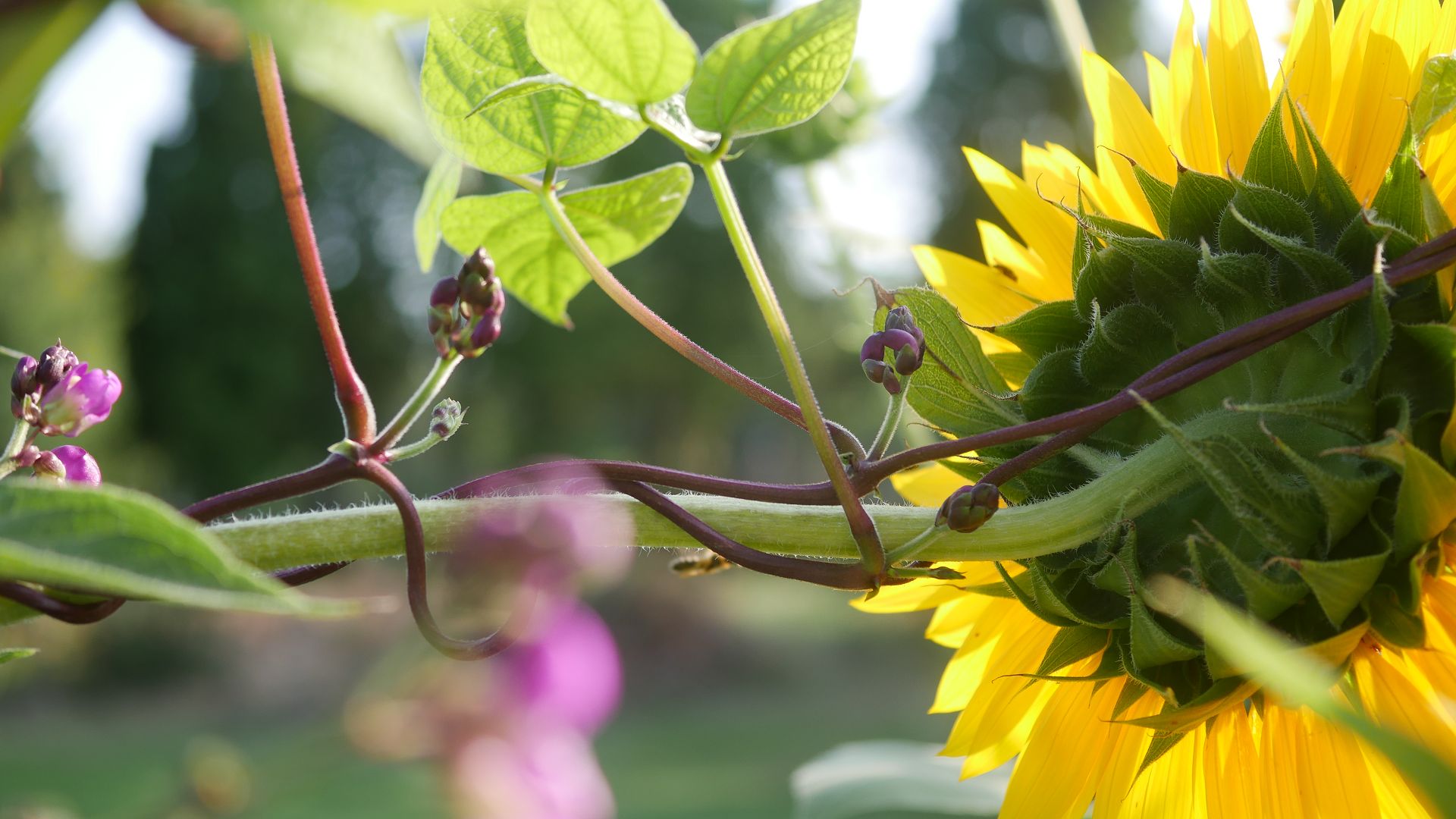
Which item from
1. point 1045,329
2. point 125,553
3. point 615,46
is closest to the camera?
point 125,553

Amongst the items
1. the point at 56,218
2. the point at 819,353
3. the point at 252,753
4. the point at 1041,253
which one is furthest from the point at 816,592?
the point at 1041,253

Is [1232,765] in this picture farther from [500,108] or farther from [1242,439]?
[500,108]

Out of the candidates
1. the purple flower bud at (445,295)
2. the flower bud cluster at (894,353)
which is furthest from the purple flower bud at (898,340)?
the purple flower bud at (445,295)

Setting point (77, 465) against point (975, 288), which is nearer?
point (77, 465)

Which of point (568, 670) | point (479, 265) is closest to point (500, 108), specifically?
point (479, 265)

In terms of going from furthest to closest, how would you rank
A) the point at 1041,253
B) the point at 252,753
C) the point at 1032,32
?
the point at 1032,32
the point at 252,753
the point at 1041,253

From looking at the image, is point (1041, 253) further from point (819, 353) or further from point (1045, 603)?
point (819, 353)

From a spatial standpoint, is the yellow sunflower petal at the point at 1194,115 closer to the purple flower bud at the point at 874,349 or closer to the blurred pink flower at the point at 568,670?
the purple flower bud at the point at 874,349

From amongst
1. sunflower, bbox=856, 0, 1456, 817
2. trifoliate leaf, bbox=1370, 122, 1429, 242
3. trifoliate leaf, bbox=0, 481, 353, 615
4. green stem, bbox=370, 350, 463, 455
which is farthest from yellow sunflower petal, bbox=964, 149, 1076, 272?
trifoliate leaf, bbox=0, 481, 353, 615

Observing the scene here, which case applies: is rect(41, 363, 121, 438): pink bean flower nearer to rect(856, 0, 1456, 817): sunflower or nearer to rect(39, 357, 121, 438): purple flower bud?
rect(39, 357, 121, 438): purple flower bud
